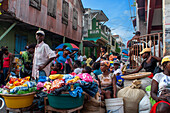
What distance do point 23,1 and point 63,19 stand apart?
463 centimetres

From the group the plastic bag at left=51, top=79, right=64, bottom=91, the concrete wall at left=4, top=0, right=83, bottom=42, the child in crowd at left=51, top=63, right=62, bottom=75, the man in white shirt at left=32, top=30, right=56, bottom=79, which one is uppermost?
the concrete wall at left=4, top=0, right=83, bottom=42

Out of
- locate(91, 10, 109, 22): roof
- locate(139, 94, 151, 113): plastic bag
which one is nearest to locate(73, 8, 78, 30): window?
locate(91, 10, 109, 22): roof

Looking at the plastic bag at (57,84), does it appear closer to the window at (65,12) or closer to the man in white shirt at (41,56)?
the man in white shirt at (41,56)

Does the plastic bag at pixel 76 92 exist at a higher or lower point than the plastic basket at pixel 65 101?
higher

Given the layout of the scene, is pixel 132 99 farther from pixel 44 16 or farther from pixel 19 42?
pixel 44 16

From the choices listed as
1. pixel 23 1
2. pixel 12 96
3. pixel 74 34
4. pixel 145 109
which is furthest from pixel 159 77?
pixel 74 34

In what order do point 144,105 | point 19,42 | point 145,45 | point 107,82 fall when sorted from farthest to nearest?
1. point 19,42
2. point 145,45
3. point 107,82
4. point 144,105

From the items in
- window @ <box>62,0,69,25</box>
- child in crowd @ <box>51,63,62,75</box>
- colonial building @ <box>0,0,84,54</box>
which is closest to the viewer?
child in crowd @ <box>51,63,62,75</box>

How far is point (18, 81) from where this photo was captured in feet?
9.34

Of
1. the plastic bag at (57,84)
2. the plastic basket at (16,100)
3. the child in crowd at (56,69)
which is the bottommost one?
the plastic basket at (16,100)

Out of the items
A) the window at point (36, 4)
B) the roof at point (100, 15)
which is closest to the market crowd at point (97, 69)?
the window at point (36, 4)

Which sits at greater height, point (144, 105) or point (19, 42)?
point (19, 42)

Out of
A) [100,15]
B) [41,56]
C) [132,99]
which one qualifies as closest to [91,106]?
[132,99]

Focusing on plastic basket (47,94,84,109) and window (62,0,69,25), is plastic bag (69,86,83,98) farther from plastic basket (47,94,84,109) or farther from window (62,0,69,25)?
window (62,0,69,25)
